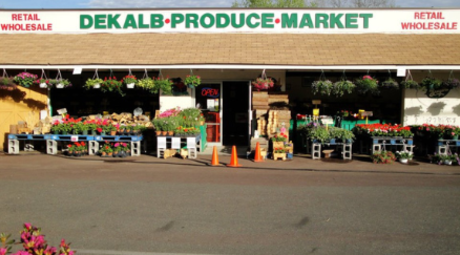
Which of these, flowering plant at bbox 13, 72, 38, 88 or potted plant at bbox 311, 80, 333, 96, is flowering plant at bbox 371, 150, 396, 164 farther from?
flowering plant at bbox 13, 72, 38, 88

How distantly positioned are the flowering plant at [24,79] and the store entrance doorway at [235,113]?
678cm

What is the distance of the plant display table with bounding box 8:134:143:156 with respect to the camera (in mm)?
14609

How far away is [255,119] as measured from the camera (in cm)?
1569

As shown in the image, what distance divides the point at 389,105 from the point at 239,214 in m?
11.4

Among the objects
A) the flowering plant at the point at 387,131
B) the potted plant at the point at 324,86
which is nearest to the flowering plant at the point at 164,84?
the potted plant at the point at 324,86

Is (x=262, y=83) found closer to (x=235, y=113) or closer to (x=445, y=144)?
(x=235, y=113)

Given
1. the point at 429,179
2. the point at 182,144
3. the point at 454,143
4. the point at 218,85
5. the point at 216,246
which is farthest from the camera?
the point at 218,85

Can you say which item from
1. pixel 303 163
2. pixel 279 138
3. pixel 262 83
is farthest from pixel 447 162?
pixel 262 83

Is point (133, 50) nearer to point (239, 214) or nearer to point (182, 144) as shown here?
point (182, 144)

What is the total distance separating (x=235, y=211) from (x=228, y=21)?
11.2m

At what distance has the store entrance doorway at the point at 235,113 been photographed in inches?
679

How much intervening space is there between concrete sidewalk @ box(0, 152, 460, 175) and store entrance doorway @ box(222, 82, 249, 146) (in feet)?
9.65

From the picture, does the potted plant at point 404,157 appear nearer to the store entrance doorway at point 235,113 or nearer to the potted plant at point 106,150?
the store entrance doorway at point 235,113

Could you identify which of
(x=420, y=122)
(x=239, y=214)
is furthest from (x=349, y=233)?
(x=420, y=122)
